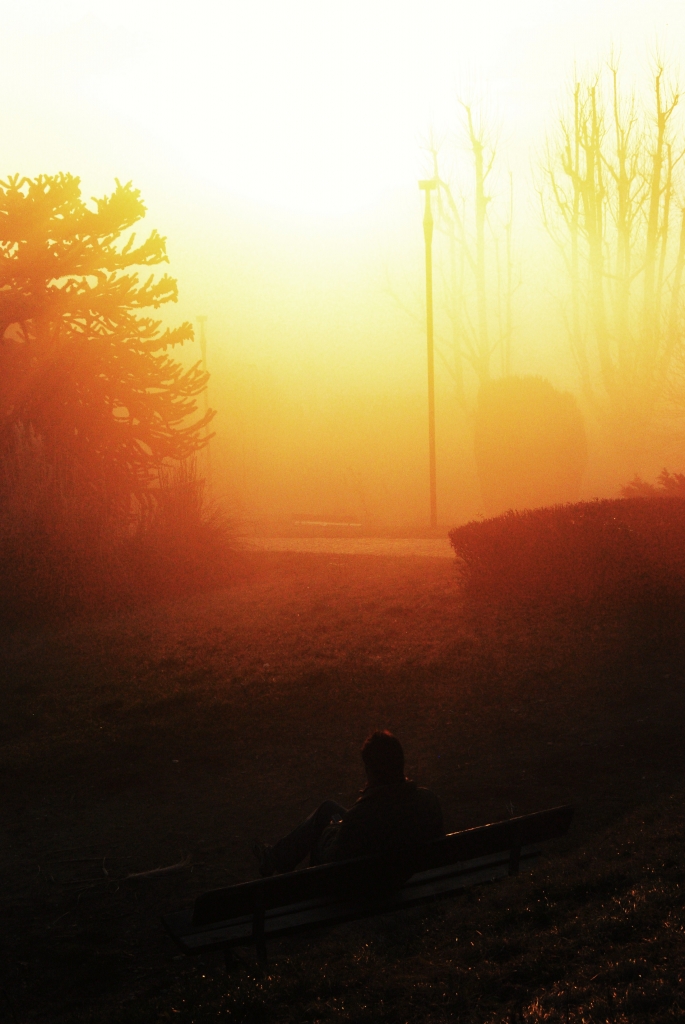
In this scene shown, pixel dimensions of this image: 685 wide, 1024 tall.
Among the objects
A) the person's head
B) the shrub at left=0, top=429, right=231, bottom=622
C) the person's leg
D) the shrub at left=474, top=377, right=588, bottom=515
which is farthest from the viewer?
the shrub at left=474, top=377, right=588, bottom=515

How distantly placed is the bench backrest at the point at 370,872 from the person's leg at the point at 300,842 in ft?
2.22

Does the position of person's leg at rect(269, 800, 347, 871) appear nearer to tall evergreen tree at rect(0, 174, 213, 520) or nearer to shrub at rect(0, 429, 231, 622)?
shrub at rect(0, 429, 231, 622)

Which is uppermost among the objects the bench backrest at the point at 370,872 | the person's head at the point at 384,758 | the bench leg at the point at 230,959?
the person's head at the point at 384,758

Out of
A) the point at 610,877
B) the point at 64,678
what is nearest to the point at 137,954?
the point at 610,877

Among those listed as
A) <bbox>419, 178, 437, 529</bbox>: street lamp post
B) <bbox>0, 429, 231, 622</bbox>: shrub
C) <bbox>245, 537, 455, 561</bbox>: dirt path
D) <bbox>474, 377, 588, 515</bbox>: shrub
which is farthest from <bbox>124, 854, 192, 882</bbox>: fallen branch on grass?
<bbox>474, 377, 588, 515</bbox>: shrub

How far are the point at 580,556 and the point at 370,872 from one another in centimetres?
682

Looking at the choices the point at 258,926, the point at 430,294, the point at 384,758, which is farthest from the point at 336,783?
the point at 430,294

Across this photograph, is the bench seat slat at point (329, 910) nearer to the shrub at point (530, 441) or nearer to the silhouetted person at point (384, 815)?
the silhouetted person at point (384, 815)

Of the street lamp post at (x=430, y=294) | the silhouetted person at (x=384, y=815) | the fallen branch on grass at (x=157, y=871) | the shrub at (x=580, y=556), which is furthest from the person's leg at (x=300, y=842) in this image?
the street lamp post at (x=430, y=294)

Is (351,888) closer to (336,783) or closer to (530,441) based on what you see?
(336,783)

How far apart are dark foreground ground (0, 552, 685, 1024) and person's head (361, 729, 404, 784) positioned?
753 mm

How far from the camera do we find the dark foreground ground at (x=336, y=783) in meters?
4.06

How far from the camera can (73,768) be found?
798cm

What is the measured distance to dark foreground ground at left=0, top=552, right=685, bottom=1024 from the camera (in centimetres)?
406
